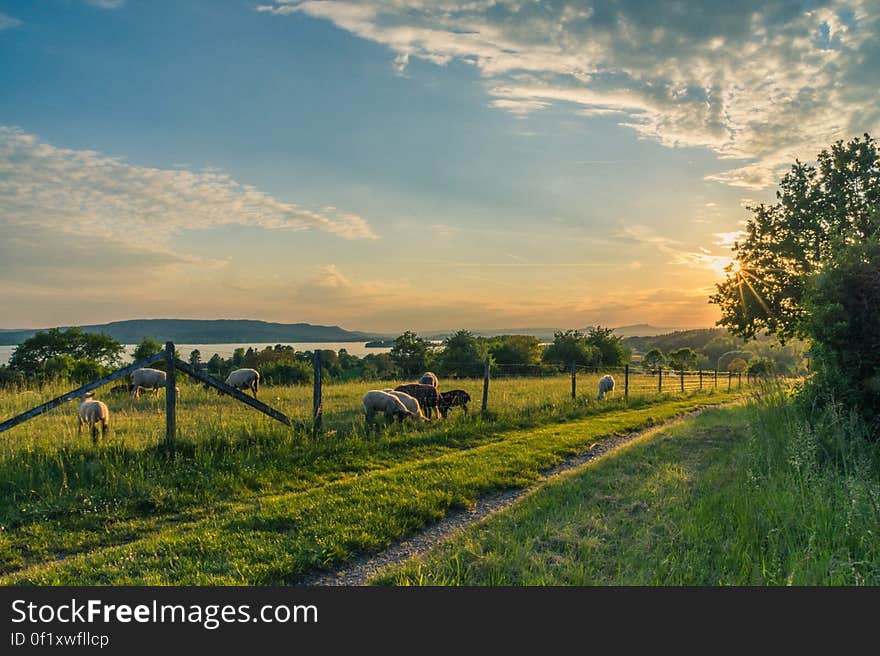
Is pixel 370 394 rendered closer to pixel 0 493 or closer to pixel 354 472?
pixel 354 472

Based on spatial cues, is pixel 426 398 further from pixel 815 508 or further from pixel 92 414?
pixel 815 508

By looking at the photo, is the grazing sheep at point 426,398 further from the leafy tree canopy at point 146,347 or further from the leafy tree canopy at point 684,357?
the leafy tree canopy at point 684,357

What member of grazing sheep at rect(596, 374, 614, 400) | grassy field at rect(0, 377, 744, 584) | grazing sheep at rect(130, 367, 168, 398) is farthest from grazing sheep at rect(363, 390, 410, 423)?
grazing sheep at rect(596, 374, 614, 400)

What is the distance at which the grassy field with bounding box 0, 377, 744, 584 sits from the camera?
19.5ft

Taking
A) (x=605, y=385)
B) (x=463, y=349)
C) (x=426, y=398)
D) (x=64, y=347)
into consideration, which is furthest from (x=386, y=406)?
(x=64, y=347)

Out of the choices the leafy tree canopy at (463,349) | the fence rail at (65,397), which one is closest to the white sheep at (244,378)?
the fence rail at (65,397)

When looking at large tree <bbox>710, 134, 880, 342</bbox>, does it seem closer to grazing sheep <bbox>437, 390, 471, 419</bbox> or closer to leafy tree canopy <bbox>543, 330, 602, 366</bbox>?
grazing sheep <bbox>437, 390, 471, 419</bbox>

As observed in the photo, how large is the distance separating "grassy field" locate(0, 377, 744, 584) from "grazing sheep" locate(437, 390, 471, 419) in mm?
1486

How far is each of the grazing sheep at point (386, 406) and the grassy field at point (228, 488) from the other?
53 centimetres

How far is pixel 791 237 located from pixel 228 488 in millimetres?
27096

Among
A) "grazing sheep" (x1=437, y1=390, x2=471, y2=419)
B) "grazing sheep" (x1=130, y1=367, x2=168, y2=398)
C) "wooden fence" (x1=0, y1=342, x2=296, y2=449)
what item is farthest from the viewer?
"grazing sheep" (x1=130, y1=367, x2=168, y2=398)

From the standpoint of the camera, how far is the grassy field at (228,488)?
5945 mm

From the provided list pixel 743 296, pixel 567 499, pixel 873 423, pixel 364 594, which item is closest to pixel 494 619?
pixel 364 594

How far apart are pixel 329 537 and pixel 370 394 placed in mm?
8916
